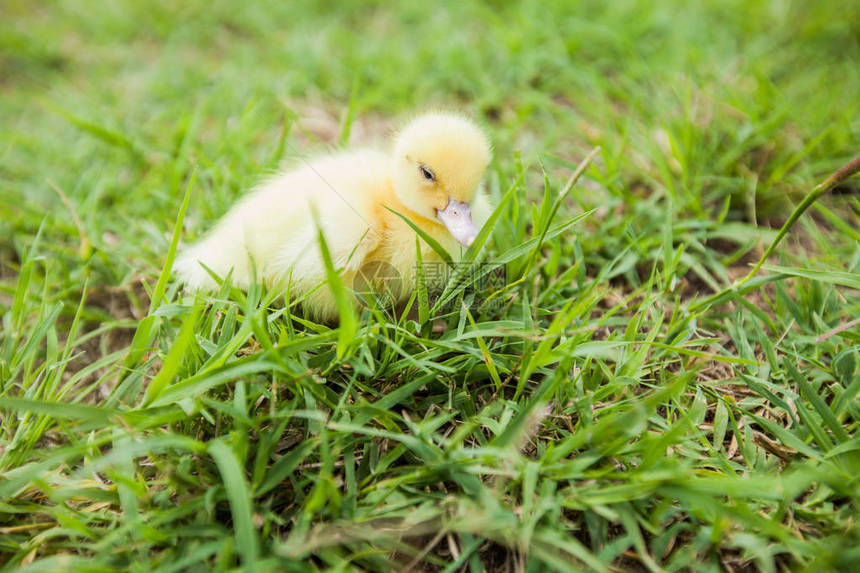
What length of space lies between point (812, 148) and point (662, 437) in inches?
67.5

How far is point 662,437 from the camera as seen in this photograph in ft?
4.09

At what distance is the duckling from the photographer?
1.53 meters

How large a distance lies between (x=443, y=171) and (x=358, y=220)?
0.28 meters

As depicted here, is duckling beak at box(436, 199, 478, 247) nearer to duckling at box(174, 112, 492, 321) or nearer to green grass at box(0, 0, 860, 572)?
duckling at box(174, 112, 492, 321)

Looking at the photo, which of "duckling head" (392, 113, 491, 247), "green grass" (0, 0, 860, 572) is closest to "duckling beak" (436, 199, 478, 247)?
"duckling head" (392, 113, 491, 247)

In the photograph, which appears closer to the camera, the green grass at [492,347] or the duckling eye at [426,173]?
the green grass at [492,347]

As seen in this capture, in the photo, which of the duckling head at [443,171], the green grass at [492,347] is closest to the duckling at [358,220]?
the duckling head at [443,171]

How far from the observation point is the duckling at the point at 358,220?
5.00 ft

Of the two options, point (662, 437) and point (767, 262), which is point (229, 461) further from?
point (767, 262)

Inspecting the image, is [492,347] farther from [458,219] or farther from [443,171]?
[443,171]

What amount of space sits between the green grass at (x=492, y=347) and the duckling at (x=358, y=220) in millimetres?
116

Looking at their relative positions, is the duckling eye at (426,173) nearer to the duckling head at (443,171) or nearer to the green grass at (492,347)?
the duckling head at (443,171)

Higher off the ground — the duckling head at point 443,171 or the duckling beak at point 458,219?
the duckling head at point 443,171

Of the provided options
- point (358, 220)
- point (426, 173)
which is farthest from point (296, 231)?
point (426, 173)
